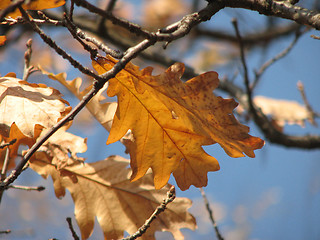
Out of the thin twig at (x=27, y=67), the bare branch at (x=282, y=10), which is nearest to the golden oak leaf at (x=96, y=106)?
the thin twig at (x=27, y=67)

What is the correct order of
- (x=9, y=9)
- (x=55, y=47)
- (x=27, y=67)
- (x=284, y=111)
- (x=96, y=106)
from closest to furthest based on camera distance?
(x=9, y=9), (x=55, y=47), (x=96, y=106), (x=27, y=67), (x=284, y=111)

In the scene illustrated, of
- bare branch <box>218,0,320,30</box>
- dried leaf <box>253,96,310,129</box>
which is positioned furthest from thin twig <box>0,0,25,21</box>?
dried leaf <box>253,96,310,129</box>

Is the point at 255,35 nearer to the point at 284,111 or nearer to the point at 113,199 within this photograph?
the point at 284,111

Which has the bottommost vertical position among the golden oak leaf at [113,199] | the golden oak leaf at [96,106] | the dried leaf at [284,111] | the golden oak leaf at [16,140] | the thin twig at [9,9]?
the golden oak leaf at [113,199]

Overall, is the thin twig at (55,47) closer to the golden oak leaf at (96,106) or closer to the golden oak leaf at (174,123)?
the golden oak leaf at (174,123)

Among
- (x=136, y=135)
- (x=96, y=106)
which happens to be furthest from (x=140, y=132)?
(x=96, y=106)

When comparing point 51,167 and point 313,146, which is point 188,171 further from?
point 313,146
